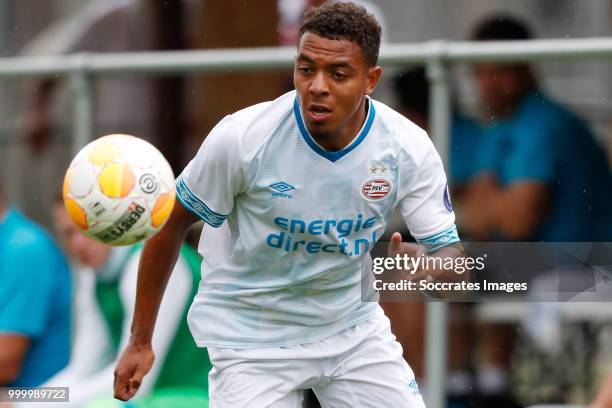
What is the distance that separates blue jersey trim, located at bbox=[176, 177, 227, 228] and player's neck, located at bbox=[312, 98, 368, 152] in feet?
1.45

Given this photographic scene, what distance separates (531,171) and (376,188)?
1.68 meters

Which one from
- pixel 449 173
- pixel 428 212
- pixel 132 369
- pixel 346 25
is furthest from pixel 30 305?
pixel 346 25

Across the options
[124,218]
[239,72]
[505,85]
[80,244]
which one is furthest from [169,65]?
[124,218]

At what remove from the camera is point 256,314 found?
4.79 metres

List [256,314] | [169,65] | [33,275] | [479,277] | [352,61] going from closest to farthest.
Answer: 1. [352,61]
2. [256,314]
3. [479,277]
4. [33,275]
5. [169,65]

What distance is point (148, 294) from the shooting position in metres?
4.81

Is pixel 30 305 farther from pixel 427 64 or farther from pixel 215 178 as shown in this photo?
pixel 427 64

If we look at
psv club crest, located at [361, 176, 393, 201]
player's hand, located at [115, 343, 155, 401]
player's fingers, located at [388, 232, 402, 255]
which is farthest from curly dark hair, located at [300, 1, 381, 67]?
player's hand, located at [115, 343, 155, 401]

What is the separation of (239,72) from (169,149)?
764 millimetres

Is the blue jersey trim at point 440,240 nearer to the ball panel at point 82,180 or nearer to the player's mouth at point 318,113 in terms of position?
the player's mouth at point 318,113

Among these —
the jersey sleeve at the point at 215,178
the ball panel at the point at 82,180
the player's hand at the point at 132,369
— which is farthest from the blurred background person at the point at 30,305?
the jersey sleeve at the point at 215,178

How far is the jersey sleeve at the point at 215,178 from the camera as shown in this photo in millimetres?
4598

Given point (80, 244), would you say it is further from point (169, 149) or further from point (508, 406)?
point (508, 406)

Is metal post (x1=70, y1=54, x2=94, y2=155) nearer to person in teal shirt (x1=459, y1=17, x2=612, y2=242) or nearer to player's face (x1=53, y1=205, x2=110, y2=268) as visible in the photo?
player's face (x1=53, y1=205, x2=110, y2=268)
